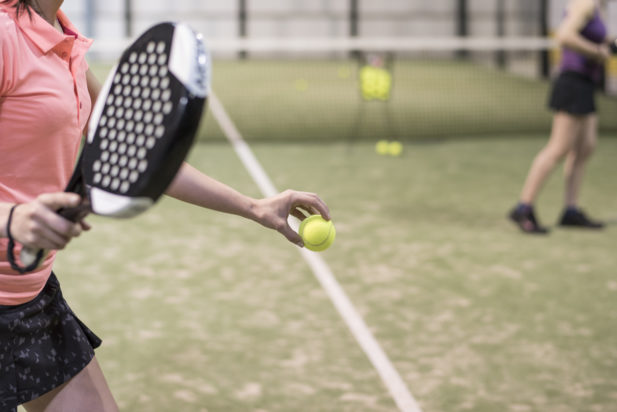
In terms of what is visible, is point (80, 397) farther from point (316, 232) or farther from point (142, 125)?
point (142, 125)

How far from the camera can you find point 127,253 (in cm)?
576

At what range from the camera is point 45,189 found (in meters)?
1.84

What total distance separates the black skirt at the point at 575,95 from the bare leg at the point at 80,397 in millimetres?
4430

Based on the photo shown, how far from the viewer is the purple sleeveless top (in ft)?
19.1

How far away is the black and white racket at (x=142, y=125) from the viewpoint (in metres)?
1.30

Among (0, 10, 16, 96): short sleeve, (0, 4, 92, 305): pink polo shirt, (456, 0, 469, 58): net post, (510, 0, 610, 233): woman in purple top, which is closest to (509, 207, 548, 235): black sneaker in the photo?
(510, 0, 610, 233): woman in purple top

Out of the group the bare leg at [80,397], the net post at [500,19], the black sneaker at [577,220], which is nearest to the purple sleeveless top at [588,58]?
the black sneaker at [577,220]

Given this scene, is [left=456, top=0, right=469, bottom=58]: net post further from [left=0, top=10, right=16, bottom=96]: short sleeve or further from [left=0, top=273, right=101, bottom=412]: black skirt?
[left=0, top=10, right=16, bottom=96]: short sleeve

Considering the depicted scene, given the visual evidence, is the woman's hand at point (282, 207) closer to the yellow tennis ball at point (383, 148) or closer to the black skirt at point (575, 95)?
the black skirt at point (575, 95)

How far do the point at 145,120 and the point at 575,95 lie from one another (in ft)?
15.9

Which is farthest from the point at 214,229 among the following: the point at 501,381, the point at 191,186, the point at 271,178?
the point at 191,186

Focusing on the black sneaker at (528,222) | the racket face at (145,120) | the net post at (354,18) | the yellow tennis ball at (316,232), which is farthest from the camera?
the net post at (354,18)

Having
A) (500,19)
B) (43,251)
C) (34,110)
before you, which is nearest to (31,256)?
(43,251)

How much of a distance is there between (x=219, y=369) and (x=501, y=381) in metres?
1.20
